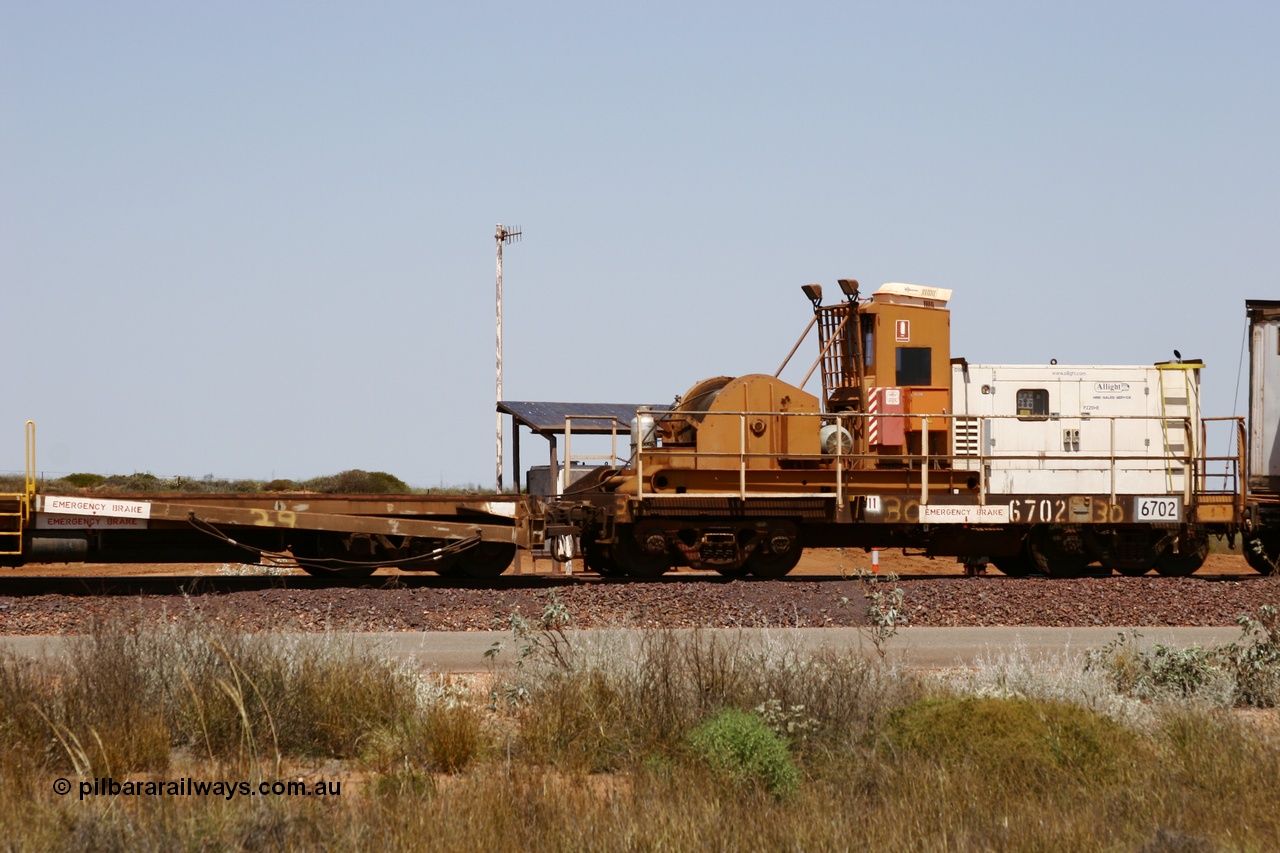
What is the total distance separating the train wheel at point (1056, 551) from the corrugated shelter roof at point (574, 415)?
584 cm

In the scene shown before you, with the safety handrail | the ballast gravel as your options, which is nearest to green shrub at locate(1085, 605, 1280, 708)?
the ballast gravel

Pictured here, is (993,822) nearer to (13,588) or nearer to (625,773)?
(625,773)

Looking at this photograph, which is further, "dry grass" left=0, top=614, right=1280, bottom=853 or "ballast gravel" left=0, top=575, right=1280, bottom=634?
"ballast gravel" left=0, top=575, right=1280, bottom=634

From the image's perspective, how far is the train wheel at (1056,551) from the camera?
18828 mm

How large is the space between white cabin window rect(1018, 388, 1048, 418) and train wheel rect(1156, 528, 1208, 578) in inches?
112

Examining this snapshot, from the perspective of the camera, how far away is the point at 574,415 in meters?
19.9

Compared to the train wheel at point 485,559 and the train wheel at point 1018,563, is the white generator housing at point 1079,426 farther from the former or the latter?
the train wheel at point 485,559

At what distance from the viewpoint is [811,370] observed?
1902 cm

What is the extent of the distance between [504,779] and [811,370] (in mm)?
13119

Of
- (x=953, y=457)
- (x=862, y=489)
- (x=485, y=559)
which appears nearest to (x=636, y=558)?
(x=485, y=559)

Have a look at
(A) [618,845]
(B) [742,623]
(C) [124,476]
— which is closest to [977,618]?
(B) [742,623]

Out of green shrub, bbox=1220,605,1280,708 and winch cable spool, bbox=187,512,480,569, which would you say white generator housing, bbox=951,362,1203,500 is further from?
green shrub, bbox=1220,605,1280,708

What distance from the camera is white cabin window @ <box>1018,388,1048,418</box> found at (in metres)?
18.8

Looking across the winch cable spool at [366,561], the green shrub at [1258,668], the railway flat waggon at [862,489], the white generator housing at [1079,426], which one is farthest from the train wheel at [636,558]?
the green shrub at [1258,668]
